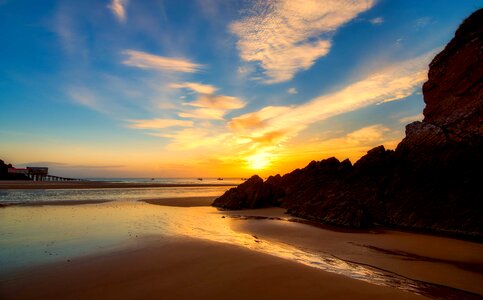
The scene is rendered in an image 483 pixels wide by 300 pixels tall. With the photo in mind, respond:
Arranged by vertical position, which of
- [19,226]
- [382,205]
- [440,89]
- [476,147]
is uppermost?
[440,89]

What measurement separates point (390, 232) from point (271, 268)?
8.57m

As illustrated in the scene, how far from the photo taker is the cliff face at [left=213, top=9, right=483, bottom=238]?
13.1 m

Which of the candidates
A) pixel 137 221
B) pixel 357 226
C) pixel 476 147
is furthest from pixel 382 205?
pixel 137 221

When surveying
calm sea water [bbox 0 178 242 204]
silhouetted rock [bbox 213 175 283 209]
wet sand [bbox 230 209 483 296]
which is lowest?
calm sea water [bbox 0 178 242 204]

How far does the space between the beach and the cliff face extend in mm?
2126

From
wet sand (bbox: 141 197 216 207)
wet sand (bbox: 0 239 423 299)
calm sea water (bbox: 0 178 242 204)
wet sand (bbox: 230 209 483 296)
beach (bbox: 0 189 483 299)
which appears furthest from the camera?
calm sea water (bbox: 0 178 242 204)

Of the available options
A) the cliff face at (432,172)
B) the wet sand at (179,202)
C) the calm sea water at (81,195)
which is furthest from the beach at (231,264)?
the calm sea water at (81,195)

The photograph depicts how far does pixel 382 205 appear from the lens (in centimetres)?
1582

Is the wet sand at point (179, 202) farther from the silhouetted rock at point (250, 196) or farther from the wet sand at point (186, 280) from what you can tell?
the wet sand at point (186, 280)

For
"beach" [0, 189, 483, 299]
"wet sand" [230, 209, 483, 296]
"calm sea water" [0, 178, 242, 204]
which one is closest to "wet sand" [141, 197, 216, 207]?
"calm sea water" [0, 178, 242, 204]

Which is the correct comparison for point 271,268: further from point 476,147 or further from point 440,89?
point 440,89

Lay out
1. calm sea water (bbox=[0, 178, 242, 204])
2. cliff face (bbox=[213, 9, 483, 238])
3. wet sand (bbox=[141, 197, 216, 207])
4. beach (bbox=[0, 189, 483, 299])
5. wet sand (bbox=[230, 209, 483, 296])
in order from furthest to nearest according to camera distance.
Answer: calm sea water (bbox=[0, 178, 242, 204]) → wet sand (bbox=[141, 197, 216, 207]) → cliff face (bbox=[213, 9, 483, 238]) → wet sand (bbox=[230, 209, 483, 296]) → beach (bbox=[0, 189, 483, 299])

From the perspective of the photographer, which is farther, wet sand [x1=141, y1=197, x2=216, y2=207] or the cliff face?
wet sand [x1=141, y1=197, x2=216, y2=207]

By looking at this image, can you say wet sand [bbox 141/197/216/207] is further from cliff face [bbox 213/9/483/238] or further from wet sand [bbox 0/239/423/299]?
wet sand [bbox 0/239/423/299]
